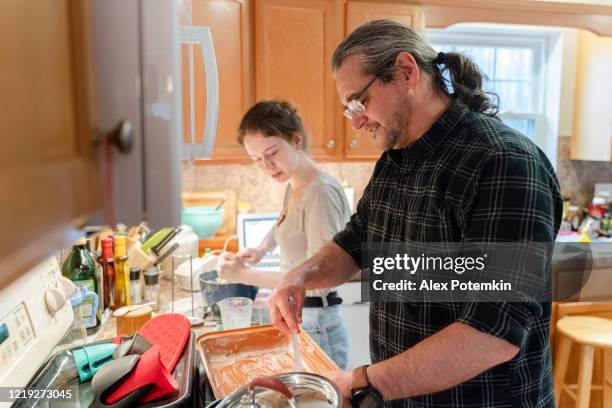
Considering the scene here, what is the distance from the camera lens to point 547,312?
881mm

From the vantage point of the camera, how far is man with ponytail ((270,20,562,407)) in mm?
738

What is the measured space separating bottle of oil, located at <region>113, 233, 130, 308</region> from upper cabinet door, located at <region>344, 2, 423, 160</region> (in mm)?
1381

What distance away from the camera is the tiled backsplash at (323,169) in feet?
9.07

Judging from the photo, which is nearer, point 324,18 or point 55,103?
point 55,103

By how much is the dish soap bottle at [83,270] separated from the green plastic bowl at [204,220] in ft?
3.21

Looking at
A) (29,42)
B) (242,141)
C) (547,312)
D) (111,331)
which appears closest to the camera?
(29,42)

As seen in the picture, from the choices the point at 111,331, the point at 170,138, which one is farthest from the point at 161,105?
the point at 111,331

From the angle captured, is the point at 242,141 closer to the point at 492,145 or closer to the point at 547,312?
the point at 492,145

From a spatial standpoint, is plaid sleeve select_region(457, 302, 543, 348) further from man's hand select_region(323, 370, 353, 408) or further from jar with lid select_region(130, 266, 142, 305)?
jar with lid select_region(130, 266, 142, 305)

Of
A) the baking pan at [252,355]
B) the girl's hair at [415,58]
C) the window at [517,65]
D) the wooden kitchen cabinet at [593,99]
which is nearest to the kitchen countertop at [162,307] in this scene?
the baking pan at [252,355]

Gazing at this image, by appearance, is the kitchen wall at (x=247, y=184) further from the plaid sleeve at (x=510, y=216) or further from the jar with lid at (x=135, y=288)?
the plaid sleeve at (x=510, y=216)

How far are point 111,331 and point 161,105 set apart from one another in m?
1.31

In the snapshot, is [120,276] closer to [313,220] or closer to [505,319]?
[313,220]

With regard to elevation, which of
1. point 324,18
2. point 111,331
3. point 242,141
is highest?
point 324,18
